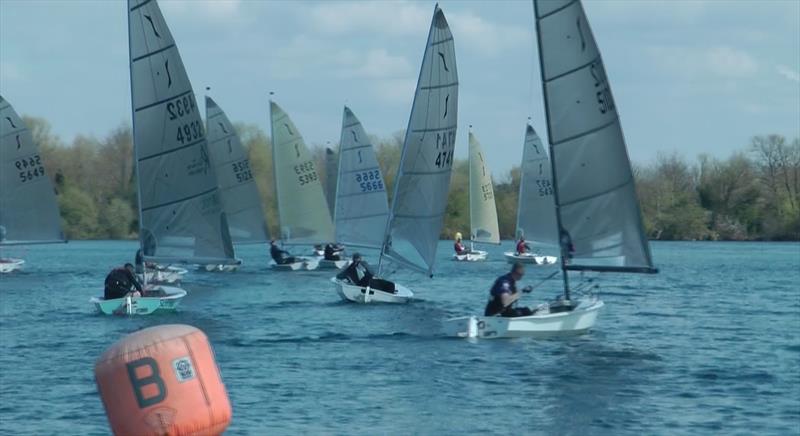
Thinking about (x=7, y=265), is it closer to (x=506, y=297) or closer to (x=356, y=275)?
(x=356, y=275)

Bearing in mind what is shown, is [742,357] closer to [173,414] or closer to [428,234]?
[428,234]

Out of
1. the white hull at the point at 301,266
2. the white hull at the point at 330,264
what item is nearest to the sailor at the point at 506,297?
the white hull at the point at 301,266

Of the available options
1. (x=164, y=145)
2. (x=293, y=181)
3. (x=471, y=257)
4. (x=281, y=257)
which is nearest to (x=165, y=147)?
(x=164, y=145)

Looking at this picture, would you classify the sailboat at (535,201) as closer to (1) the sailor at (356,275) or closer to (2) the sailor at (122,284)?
(1) the sailor at (356,275)

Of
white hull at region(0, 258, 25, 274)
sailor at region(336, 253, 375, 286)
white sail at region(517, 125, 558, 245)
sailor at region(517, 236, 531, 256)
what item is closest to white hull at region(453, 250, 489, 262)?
white sail at region(517, 125, 558, 245)

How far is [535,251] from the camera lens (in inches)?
2544

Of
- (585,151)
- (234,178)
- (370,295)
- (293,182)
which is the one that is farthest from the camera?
(293,182)

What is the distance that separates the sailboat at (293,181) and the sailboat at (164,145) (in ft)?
69.0

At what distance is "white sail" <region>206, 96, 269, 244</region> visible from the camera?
49.8m

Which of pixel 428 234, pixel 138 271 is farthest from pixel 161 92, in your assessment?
pixel 428 234

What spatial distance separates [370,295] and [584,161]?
27.7 feet

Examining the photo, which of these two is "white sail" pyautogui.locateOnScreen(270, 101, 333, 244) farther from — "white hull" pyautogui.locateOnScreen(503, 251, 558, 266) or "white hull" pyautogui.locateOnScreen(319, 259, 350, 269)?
"white hull" pyautogui.locateOnScreen(503, 251, 558, 266)

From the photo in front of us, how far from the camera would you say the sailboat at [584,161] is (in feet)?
80.3

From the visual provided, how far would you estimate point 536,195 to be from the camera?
55.2m
